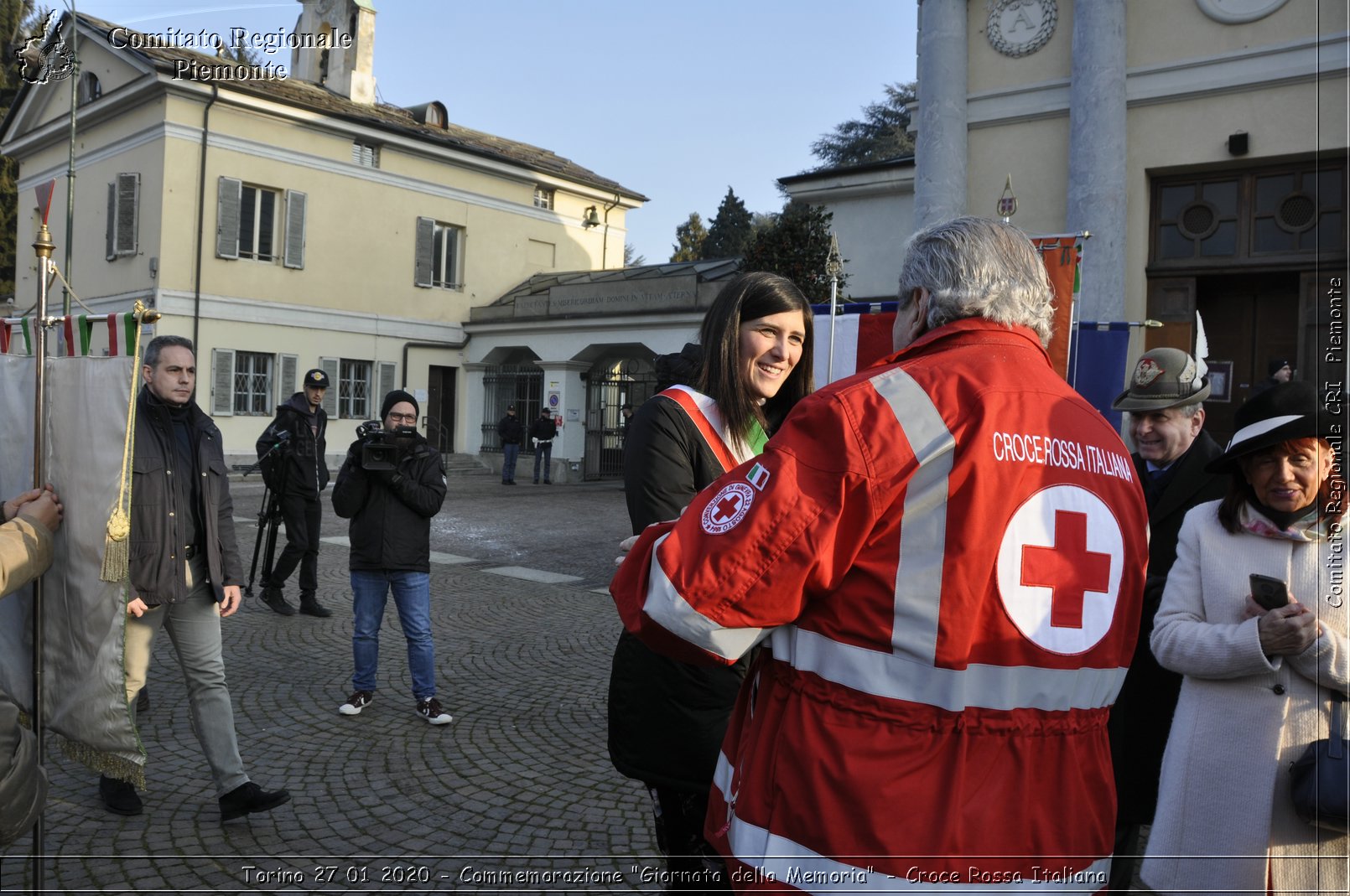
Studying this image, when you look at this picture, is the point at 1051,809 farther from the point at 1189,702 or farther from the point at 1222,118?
the point at 1222,118

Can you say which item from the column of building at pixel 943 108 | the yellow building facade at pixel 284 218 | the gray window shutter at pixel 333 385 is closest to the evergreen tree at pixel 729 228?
the yellow building facade at pixel 284 218

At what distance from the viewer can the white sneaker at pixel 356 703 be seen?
5.35 meters

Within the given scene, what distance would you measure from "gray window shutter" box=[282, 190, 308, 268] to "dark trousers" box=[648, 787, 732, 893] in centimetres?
2386

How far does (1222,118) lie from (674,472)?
37.6 feet

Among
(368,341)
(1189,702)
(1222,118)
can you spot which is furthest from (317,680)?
(368,341)

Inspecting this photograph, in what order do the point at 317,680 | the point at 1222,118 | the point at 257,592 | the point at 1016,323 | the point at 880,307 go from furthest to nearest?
1. the point at 1222,118
2. the point at 257,592
3. the point at 880,307
4. the point at 317,680
5. the point at 1016,323

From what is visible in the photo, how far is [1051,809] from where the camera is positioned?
5.21ft

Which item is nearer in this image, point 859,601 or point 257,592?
point 859,601

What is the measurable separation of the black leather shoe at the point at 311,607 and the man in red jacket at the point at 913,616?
23.2 feet

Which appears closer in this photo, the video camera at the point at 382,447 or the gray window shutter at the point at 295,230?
the video camera at the point at 382,447

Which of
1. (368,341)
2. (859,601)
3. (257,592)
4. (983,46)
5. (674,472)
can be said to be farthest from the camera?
(368,341)

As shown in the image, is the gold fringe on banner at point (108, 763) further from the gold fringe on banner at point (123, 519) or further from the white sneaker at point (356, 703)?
the white sneaker at point (356, 703)

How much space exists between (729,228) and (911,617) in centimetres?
5309

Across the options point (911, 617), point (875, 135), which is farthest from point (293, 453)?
point (875, 135)
